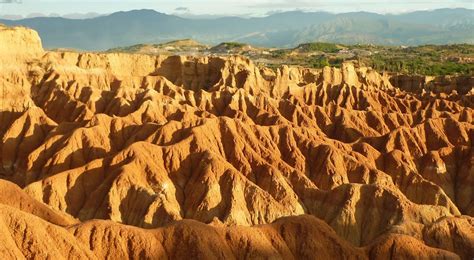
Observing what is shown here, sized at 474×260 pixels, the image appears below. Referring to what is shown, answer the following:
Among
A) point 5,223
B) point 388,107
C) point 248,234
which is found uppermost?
point 5,223

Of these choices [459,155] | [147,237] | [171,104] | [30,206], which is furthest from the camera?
[171,104]

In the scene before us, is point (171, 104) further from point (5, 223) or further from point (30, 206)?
point (5, 223)

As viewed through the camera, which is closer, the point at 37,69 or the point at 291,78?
the point at 37,69

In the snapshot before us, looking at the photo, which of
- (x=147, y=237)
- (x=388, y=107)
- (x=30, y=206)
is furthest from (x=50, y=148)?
(x=388, y=107)

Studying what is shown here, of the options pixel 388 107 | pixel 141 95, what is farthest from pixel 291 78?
pixel 141 95

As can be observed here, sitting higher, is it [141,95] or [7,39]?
[7,39]

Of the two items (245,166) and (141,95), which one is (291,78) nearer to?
(141,95)

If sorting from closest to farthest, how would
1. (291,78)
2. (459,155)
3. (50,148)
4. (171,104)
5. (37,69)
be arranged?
(50,148) < (459,155) < (171,104) < (37,69) < (291,78)
